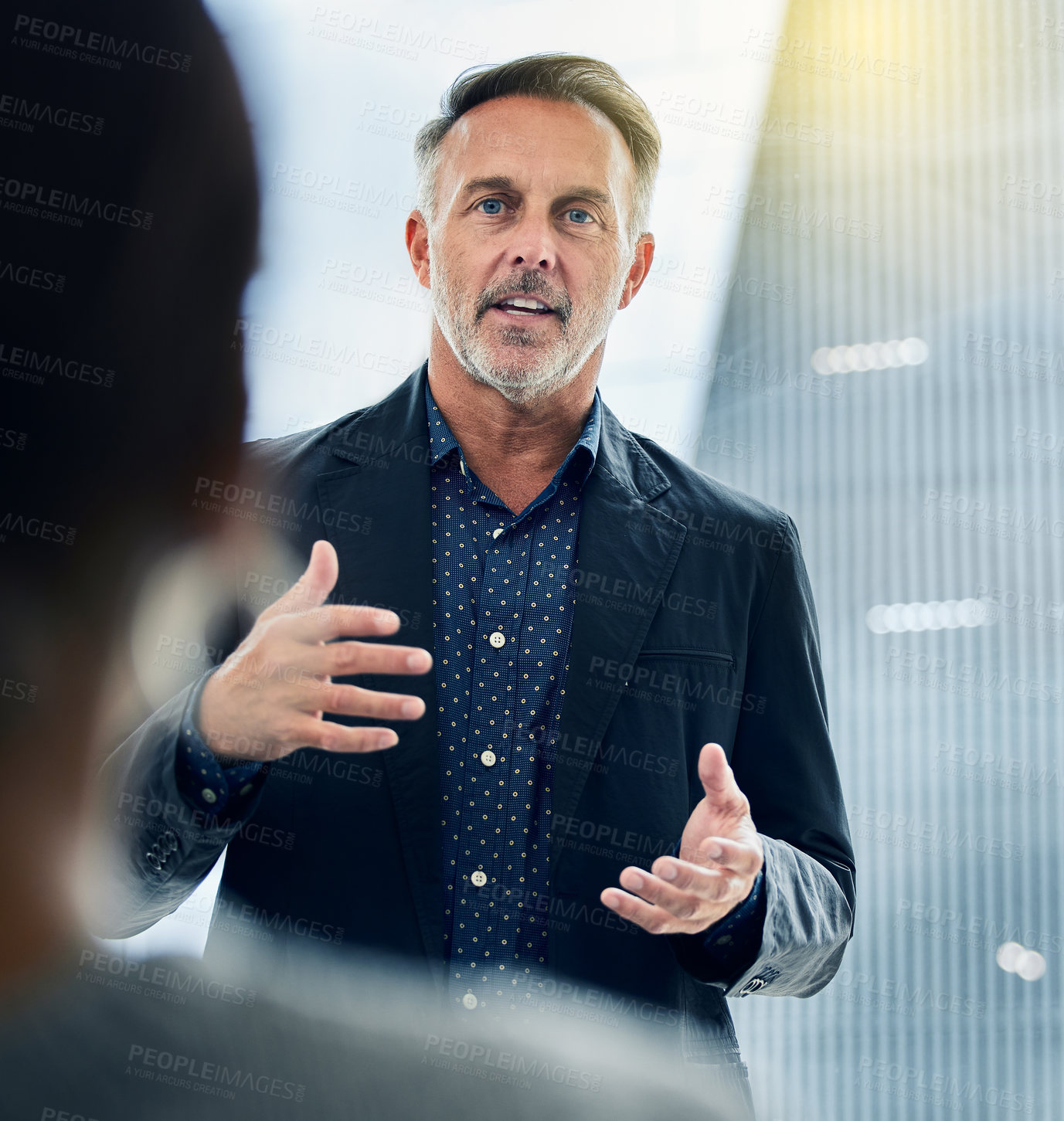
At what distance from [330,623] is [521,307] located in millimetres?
825

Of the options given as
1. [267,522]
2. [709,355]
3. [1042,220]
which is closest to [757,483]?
[1042,220]

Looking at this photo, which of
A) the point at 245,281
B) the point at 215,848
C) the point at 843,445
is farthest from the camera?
Answer: the point at 843,445

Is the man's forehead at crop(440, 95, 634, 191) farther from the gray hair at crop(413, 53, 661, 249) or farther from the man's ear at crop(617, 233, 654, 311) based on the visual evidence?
the man's ear at crop(617, 233, 654, 311)

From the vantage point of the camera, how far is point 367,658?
1024mm

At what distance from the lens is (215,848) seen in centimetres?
129

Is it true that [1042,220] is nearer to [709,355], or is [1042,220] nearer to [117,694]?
[709,355]

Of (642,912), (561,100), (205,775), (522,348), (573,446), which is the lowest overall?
(642,912)

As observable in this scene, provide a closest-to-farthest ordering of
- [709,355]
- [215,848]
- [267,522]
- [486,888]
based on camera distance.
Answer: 1. [215,848]
2. [486,888]
3. [267,522]
4. [709,355]

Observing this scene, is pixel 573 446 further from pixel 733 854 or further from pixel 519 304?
pixel 733 854

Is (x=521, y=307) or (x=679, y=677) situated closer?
(x=679, y=677)

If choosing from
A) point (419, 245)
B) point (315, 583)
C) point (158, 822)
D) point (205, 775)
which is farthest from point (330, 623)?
point (419, 245)

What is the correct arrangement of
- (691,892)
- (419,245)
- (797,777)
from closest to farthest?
1. (691,892)
2. (797,777)
3. (419,245)

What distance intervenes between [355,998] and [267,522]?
0.73m

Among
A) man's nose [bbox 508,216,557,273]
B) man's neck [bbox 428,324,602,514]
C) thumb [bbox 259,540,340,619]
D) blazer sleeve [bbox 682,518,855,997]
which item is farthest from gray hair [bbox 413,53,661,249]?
thumb [bbox 259,540,340,619]
